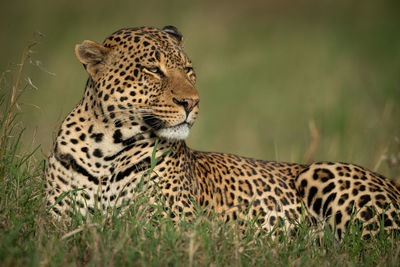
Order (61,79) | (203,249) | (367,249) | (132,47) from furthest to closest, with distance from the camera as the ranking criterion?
(61,79)
(132,47)
(367,249)
(203,249)

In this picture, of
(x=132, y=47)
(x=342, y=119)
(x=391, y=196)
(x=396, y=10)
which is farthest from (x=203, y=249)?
(x=396, y=10)

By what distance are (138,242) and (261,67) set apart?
1556 centimetres

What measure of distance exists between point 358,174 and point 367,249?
59.9 inches

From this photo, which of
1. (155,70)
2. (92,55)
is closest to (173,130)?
(155,70)

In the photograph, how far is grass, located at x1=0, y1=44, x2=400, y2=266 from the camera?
4.93m

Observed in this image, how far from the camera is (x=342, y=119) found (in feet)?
39.9

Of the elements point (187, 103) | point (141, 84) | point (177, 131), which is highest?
point (141, 84)

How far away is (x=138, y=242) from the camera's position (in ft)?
16.8

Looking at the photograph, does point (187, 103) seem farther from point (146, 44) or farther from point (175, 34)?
point (175, 34)

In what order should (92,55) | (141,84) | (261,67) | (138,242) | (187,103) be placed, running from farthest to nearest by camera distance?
(261,67) → (92,55) → (141,84) → (187,103) → (138,242)

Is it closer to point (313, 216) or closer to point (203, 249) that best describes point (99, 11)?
point (313, 216)

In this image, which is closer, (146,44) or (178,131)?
(178,131)

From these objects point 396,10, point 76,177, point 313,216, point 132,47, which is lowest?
point 313,216

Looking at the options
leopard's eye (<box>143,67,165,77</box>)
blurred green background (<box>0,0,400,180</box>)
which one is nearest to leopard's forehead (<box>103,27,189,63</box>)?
leopard's eye (<box>143,67,165,77</box>)
